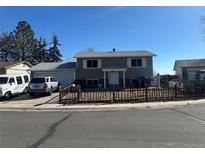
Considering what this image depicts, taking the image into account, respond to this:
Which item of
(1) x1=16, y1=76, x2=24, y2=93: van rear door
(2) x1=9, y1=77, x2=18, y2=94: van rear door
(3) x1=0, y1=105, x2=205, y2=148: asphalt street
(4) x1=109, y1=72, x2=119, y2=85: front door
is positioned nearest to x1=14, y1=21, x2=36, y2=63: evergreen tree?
(4) x1=109, y1=72, x2=119, y2=85: front door

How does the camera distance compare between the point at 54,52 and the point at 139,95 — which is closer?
the point at 139,95

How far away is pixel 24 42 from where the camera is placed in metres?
72.0

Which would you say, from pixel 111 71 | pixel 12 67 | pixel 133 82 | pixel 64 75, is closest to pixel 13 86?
pixel 64 75

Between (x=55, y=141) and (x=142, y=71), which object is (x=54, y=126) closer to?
(x=55, y=141)

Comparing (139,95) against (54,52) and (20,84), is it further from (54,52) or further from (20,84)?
(54,52)

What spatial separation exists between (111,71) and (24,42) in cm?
3952

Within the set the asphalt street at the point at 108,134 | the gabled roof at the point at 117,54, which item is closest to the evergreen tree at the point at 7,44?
the gabled roof at the point at 117,54

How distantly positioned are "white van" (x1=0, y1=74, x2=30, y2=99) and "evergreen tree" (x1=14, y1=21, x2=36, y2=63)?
43.8m

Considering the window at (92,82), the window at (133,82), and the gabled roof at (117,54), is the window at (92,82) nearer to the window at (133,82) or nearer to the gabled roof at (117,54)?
the gabled roof at (117,54)

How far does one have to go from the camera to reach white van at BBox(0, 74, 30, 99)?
83.8 feet

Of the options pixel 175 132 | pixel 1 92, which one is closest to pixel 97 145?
pixel 175 132

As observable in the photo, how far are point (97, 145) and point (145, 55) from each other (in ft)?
98.7

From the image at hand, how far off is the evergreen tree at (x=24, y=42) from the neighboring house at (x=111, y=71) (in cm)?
3680
